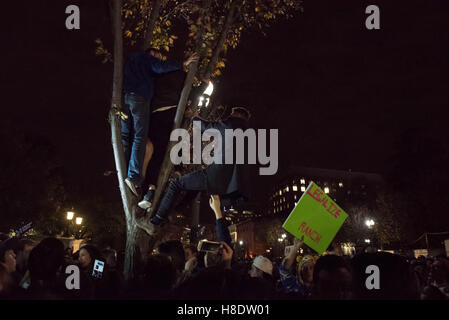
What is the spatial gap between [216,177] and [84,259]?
2.52 meters

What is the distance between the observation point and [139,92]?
5.23 m

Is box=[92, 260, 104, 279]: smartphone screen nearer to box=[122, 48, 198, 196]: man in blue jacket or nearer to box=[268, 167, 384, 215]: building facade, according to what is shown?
box=[122, 48, 198, 196]: man in blue jacket

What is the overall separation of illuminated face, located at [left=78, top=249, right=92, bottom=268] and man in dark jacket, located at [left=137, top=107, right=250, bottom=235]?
4.21ft

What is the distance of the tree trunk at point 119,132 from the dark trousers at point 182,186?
615 mm

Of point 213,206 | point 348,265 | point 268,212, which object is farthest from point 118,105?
point 268,212

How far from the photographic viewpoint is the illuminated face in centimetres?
521

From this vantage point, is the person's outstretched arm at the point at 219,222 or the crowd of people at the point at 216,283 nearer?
the crowd of people at the point at 216,283

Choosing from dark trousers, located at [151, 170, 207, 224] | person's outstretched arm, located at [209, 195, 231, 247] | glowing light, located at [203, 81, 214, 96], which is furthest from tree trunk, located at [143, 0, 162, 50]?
person's outstretched arm, located at [209, 195, 231, 247]

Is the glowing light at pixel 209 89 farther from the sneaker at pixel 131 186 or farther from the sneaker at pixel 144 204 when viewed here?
the sneaker at pixel 144 204

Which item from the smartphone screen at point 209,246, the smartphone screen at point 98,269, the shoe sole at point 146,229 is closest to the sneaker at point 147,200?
the shoe sole at point 146,229

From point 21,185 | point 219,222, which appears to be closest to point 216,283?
point 219,222

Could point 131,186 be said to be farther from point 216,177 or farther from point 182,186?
point 216,177

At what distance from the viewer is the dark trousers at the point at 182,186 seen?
496 cm
